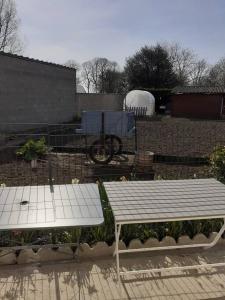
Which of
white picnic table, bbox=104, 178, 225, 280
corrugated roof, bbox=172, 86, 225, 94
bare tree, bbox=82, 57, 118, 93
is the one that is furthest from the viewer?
bare tree, bbox=82, 57, 118, 93

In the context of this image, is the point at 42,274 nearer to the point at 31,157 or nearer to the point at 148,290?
the point at 148,290

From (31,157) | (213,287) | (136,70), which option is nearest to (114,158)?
(31,157)

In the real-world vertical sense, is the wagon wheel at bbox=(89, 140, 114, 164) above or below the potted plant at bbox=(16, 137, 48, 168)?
below

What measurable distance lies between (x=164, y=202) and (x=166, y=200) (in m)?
0.06

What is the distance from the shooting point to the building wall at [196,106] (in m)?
30.2

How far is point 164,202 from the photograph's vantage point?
2916 mm

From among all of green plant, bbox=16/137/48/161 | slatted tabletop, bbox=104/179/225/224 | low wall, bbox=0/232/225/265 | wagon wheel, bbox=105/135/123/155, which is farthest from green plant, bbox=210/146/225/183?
wagon wheel, bbox=105/135/123/155

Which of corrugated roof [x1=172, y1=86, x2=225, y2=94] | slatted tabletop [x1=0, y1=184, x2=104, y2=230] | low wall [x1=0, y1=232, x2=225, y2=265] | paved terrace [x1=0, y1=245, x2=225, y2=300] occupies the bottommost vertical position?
paved terrace [x1=0, y1=245, x2=225, y2=300]

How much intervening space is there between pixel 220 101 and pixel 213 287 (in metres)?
28.9

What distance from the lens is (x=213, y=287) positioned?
9.75ft

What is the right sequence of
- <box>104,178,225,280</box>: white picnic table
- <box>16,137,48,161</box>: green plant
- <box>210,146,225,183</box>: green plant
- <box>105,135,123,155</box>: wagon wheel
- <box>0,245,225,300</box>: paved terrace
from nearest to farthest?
<box>104,178,225,280</box>: white picnic table
<box>0,245,225,300</box>: paved terrace
<box>210,146,225,183</box>: green plant
<box>16,137,48,161</box>: green plant
<box>105,135,123,155</box>: wagon wheel

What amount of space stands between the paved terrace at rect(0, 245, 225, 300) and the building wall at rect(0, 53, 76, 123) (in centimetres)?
1094

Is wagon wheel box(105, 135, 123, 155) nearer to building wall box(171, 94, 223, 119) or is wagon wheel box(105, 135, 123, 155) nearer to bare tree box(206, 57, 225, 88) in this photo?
building wall box(171, 94, 223, 119)

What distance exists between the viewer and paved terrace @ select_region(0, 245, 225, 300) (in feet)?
9.36
